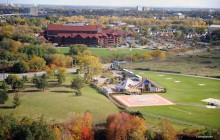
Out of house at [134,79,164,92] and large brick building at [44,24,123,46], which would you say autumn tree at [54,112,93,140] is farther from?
large brick building at [44,24,123,46]

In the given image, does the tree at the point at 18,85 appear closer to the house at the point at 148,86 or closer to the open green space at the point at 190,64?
the house at the point at 148,86

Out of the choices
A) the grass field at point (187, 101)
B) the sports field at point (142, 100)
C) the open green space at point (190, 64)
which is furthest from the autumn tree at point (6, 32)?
the sports field at point (142, 100)

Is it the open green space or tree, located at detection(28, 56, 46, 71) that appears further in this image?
the open green space

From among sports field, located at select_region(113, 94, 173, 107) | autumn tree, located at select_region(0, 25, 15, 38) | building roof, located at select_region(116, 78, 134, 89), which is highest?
autumn tree, located at select_region(0, 25, 15, 38)

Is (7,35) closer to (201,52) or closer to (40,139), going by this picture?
(201,52)

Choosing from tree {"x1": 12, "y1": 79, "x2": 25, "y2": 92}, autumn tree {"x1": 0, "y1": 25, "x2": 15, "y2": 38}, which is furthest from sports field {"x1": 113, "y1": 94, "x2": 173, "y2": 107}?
autumn tree {"x1": 0, "y1": 25, "x2": 15, "y2": 38}

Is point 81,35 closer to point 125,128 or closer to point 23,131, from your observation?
point 125,128
